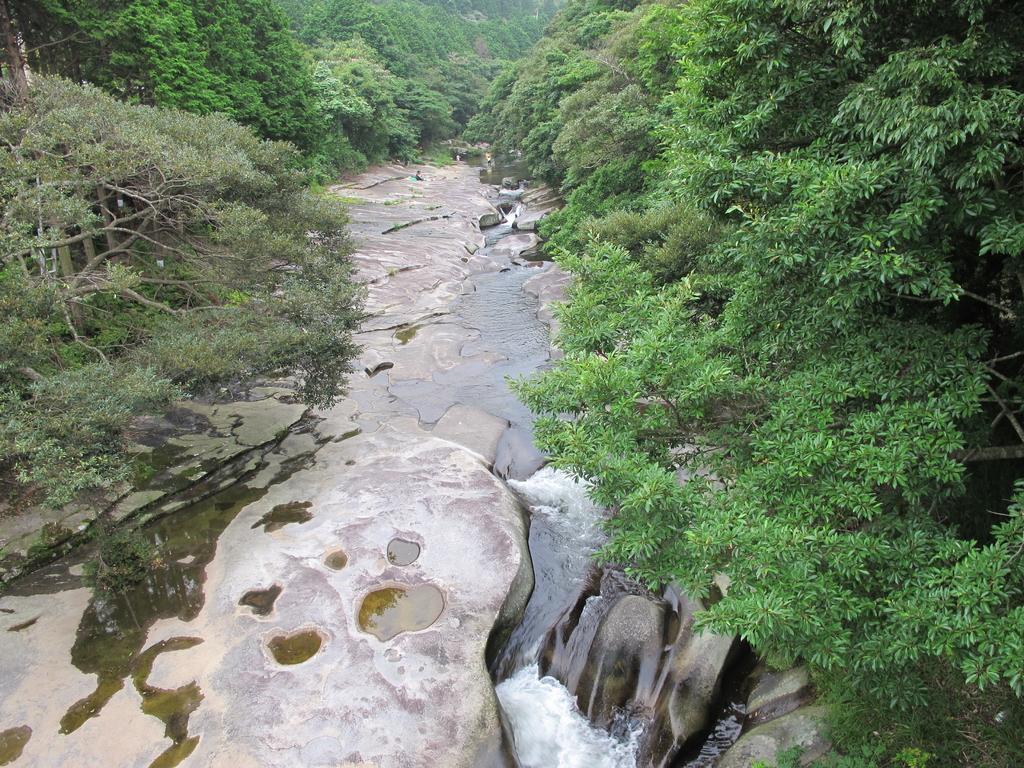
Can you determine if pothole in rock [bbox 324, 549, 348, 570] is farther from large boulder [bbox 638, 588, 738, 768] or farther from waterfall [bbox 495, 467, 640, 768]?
large boulder [bbox 638, 588, 738, 768]

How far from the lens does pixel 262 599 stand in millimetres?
9711

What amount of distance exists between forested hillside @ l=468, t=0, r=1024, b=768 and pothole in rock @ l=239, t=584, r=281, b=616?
17.6 feet

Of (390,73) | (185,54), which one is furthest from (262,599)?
(390,73)

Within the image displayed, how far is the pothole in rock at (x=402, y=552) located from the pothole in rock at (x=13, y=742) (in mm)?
4995

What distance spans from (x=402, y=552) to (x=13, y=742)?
5399mm

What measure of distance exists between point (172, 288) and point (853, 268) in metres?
19.8

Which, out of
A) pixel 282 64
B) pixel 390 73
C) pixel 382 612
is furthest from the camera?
pixel 390 73

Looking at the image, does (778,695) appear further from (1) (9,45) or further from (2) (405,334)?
(1) (9,45)

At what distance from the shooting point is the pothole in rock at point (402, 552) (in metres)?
10.6

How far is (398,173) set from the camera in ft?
169

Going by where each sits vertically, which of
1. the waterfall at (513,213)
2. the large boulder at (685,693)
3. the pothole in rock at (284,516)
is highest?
the waterfall at (513,213)

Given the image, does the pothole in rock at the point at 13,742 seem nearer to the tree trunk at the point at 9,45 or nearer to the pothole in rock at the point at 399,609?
the pothole in rock at the point at 399,609

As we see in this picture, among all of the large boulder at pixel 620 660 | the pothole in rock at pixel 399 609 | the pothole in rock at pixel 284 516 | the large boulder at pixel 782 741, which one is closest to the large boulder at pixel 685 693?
the large boulder at pixel 620 660

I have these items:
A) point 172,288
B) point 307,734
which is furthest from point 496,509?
point 172,288
